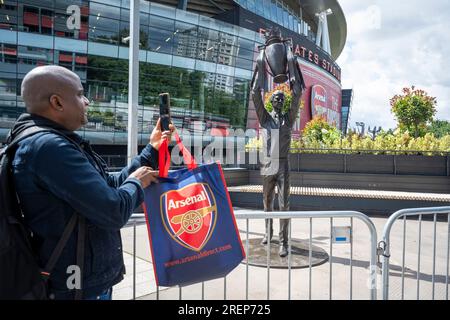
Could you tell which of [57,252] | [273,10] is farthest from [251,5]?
[57,252]

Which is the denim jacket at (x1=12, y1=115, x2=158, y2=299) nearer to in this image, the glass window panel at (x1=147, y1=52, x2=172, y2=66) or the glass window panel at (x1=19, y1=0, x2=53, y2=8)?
the glass window panel at (x1=19, y1=0, x2=53, y2=8)

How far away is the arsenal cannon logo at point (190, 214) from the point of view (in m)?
1.91

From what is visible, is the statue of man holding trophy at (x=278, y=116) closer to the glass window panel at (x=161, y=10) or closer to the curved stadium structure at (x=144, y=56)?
the curved stadium structure at (x=144, y=56)

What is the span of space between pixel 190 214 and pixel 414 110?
21.0m

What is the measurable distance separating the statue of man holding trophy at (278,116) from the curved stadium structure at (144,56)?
15174 mm

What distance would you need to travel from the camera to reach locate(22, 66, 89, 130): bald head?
151 cm

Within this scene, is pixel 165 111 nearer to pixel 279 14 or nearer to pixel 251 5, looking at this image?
pixel 251 5

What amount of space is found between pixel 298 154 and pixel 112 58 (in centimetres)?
1814

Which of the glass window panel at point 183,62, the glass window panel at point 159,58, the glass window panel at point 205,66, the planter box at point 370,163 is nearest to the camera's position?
the planter box at point 370,163

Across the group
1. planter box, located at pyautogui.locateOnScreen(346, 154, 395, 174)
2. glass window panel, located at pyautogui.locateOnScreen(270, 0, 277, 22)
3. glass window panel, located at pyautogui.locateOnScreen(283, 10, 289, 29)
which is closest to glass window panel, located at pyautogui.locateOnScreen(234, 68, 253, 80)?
glass window panel, located at pyautogui.locateOnScreen(270, 0, 277, 22)

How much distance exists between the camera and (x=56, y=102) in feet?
5.06

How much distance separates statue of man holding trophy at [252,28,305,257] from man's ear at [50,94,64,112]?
13.8 feet

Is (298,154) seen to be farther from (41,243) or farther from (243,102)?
(243,102)

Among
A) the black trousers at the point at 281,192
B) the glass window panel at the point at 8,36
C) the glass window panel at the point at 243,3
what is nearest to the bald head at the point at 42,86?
the black trousers at the point at 281,192
